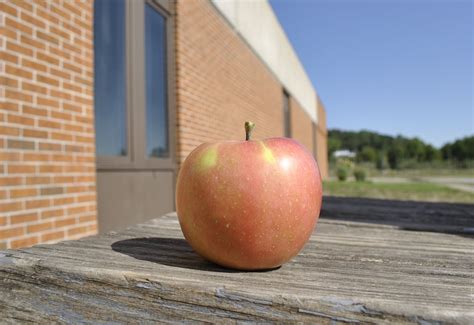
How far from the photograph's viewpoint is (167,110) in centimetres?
471

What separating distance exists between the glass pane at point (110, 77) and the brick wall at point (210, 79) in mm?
1047

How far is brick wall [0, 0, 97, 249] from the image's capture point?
2213mm

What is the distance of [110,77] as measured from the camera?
3617mm

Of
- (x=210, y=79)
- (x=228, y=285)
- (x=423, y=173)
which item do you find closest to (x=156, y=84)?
(x=210, y=79)

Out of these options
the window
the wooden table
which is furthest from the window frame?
the window

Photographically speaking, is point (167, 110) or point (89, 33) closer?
point (89, 33)

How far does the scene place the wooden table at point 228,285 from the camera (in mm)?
614

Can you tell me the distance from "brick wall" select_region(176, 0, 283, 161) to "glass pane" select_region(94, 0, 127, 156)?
3.43 ft

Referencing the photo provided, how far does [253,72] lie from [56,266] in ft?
27.8

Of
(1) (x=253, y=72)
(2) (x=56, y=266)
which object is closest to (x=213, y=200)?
(2) (x=56, y=266)

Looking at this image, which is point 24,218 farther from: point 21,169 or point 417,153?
point 417,153

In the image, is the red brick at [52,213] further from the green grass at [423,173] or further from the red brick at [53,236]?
the green grass at [423,173]

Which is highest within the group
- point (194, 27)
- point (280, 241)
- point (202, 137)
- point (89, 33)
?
point (194, 27)

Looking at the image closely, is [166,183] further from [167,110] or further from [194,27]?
[194,27]
